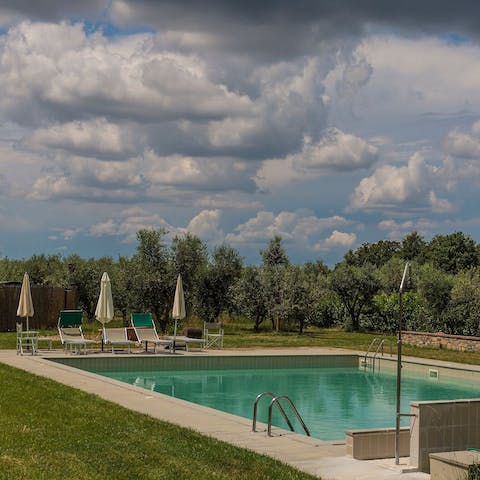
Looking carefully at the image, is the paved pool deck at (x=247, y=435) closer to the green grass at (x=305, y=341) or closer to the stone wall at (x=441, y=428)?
the stone wall at (x=441, y=428)

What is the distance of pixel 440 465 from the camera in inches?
305

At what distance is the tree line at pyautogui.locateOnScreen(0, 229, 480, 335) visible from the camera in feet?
106

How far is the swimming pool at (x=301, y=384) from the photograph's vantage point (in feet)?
51.6

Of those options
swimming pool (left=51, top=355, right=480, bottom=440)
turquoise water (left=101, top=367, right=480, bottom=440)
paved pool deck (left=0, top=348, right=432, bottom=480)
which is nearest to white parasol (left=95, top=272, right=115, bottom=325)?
swimming pool (left=51, top=355, right=480, bottom=440)

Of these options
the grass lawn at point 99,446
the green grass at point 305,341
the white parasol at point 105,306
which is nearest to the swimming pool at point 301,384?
the white parasol at point 105,306

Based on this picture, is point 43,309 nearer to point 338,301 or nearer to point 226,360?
point 226,360

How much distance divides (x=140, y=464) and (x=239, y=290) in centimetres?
2518

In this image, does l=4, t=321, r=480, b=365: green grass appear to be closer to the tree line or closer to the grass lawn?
the tree line

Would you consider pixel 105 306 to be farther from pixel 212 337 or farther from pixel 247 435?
pixel 247 435

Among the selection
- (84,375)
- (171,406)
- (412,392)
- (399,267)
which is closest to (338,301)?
(399,267)

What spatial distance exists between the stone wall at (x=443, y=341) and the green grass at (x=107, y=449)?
16.9 metres

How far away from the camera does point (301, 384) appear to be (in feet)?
64.8

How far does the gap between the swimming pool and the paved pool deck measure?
85.0 inches

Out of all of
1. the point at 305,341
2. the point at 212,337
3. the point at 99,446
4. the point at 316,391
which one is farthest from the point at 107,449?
the point at 305,341
